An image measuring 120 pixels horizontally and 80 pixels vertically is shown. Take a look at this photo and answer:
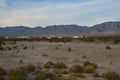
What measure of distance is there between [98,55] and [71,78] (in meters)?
23.5

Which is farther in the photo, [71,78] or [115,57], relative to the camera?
[115,57]

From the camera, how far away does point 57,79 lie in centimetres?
2056

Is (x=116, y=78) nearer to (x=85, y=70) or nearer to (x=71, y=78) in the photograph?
(x=71, y=78)

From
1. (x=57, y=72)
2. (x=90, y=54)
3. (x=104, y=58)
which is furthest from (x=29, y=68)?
(x=90, y=54)

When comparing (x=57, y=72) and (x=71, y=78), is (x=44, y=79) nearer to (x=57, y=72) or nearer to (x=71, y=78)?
(x=71, y=78)

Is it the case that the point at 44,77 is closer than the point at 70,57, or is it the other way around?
the point at 44,77

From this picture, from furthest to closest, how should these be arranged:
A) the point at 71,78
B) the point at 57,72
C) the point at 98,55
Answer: the point at 98,55 < the point at 57,72 < the point at 71,78

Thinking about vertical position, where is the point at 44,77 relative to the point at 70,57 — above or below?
above

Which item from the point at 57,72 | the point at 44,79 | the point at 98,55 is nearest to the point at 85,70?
the point at 57,72

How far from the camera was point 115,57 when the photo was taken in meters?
40.9

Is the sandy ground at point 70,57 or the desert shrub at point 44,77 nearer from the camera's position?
the desert shrub at point 44,77

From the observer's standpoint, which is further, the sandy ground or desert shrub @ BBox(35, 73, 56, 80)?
the sandy ground

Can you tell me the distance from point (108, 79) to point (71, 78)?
285cm

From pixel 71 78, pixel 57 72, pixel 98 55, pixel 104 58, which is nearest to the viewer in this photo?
pixel 71 78
